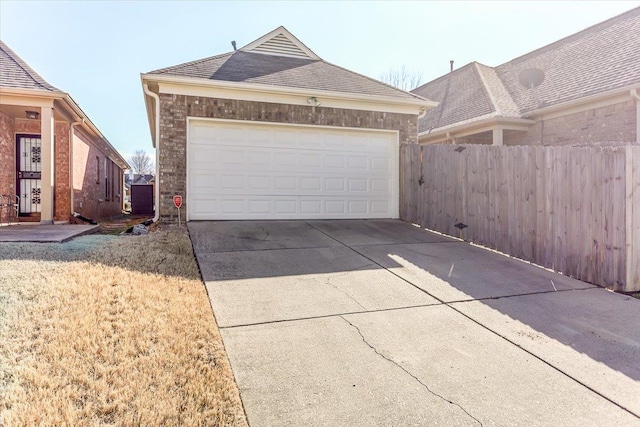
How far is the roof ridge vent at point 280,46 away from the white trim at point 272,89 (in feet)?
8.58

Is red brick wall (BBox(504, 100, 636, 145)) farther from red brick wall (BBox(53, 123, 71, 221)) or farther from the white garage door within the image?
red brick wall (BBox(53, 123, 71, 221))

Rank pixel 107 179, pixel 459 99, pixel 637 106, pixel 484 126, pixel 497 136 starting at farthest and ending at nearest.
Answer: pixel 107 179 < pixel 459 99 < pixel 484 126 < pixel 497 136 < pixel 637 106

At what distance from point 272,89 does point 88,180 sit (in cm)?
890

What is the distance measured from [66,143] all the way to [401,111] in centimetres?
958

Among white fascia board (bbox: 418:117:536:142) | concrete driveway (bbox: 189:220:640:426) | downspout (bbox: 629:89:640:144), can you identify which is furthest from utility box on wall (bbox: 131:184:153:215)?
downspout (bbox: 629:89:640:144)

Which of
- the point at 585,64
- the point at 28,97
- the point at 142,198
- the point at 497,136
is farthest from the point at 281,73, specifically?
the point at 142,198

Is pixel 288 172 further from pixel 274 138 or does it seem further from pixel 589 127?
pixel 589 127

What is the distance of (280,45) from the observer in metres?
10.9

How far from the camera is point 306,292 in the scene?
4398mm

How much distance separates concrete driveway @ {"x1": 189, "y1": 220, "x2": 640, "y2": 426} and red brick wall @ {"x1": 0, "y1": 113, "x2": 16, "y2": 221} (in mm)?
7922

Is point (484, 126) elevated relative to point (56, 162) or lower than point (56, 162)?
elevated

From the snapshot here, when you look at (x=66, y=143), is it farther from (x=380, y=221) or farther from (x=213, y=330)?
(x=213, y=330)

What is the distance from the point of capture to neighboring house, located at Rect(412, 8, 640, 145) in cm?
938

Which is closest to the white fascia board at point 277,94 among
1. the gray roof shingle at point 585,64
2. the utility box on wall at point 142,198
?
the gray roof shingle at point 585,64
